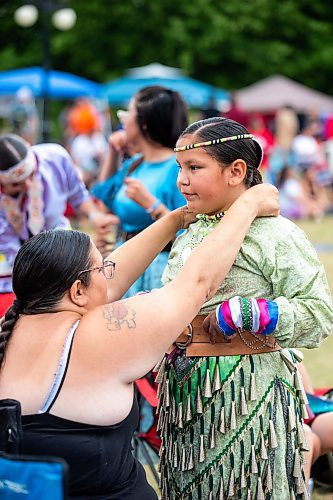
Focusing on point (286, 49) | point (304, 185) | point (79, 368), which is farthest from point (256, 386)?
point (286, 49)

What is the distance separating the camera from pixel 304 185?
18.1m

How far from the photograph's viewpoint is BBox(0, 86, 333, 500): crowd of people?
94.0 inches

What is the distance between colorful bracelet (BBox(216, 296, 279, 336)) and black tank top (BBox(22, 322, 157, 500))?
0.38m

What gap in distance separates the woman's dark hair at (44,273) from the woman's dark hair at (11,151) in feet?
7.80

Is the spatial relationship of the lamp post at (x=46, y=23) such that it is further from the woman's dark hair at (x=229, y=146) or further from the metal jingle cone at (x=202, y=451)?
the metal jingle cone at (x=202, y=451)

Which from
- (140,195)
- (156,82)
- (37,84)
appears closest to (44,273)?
(140,195)

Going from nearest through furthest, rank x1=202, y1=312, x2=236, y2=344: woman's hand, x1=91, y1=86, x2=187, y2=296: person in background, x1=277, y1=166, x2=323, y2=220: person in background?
x1=202, y1=312, x2=236, y2=344: woman's hand
x1=91, y1=86, x2=187, y2=296: person in background
x1=277, y1=166, x2=323, y2=220: person in background

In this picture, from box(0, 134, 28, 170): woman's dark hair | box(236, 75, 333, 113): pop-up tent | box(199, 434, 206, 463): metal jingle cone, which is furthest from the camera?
box(236, 75, 333, 113): pop-up tent

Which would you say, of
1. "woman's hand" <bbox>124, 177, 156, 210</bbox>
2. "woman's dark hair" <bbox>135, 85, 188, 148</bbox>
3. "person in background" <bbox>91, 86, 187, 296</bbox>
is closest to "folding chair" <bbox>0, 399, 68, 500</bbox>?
"woman's hand" <bbox>124, 177, 156, 210</bbox>

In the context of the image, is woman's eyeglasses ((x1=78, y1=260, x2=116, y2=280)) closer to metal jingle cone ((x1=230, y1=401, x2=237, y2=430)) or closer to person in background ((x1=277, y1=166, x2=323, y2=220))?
metal jingle cone ((x1=230, y1=401, x2=237, y2=430))

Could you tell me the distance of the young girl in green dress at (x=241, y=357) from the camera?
2684 millimetres

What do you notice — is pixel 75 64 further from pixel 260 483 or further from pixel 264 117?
pixel 260 483

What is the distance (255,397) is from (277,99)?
76.4 ft

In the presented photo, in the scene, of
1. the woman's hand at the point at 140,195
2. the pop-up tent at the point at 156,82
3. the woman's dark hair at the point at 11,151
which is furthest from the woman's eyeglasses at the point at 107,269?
the pop-up tent at the point at 156,82
